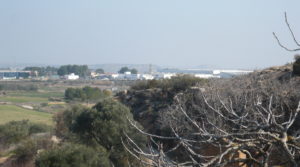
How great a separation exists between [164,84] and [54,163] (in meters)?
23.7

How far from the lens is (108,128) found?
2244 cm

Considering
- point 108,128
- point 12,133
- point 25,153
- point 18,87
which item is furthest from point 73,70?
point 108,128

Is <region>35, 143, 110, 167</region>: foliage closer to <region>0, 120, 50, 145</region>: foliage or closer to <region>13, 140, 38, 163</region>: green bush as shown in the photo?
<region>13, 140, 38, 163</region>: green bush

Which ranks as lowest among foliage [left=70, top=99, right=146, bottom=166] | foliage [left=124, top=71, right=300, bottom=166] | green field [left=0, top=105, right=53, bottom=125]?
green field [left=0, top=105, right=53, bottom=125]

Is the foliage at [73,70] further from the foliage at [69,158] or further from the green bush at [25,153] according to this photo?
the foliage at [69,158]

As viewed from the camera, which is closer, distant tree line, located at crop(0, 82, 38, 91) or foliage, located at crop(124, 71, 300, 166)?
foliage, located at crop(124, 71, 300, 166)

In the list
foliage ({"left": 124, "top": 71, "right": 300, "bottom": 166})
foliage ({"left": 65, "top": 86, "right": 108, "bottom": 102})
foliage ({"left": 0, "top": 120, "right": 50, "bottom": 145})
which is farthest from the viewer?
foliage ({"left": 65, "top": 86, "right": 108, "bottom": 102})

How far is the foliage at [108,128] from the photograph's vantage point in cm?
2127

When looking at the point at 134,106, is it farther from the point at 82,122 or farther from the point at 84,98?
the point at 84,98

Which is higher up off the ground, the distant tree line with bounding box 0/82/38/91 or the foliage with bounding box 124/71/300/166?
the foliage with bounding box 124/71/300/166

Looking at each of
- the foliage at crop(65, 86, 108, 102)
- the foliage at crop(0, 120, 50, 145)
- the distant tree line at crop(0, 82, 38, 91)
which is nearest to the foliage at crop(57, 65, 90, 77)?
the distant tree line at crop(0, 82, 38, 91)

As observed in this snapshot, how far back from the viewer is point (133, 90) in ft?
143

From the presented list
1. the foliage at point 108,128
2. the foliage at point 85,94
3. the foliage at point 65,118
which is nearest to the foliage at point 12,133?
the foliage at point 65,118

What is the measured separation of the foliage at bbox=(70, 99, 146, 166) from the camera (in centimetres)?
2127
